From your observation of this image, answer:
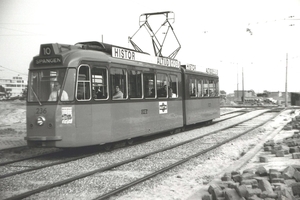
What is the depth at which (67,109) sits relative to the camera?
31.0ft

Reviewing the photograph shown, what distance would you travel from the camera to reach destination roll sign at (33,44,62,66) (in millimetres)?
9680

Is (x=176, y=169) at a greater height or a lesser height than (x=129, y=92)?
lesser

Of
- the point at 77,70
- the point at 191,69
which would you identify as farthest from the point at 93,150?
the point at 191,69

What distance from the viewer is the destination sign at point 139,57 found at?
441 inches

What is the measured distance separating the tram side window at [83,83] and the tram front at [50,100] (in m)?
0.19

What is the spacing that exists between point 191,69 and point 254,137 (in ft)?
Answer: 15.8

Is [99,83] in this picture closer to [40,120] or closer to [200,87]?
[40,120]

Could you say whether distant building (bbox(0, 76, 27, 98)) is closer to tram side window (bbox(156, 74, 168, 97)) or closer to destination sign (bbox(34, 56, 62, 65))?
tram side window (bbox(156, 74, 168, 97))

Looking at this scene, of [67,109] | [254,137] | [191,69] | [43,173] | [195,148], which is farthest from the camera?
[191,69]

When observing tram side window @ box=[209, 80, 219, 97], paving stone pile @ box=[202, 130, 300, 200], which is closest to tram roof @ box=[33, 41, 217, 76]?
paving stone pile @ box=[202, 130, 300, 200]

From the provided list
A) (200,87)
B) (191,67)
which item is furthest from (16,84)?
(191,67)

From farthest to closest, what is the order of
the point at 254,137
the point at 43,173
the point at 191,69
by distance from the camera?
the point at 191,69 < the point at 254,137 < the point at 43,173

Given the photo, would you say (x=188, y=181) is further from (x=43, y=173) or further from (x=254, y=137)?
(x=254, y=137)

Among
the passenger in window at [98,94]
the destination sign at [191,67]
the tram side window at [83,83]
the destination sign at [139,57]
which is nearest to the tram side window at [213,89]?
the destination sign at [191,67]
